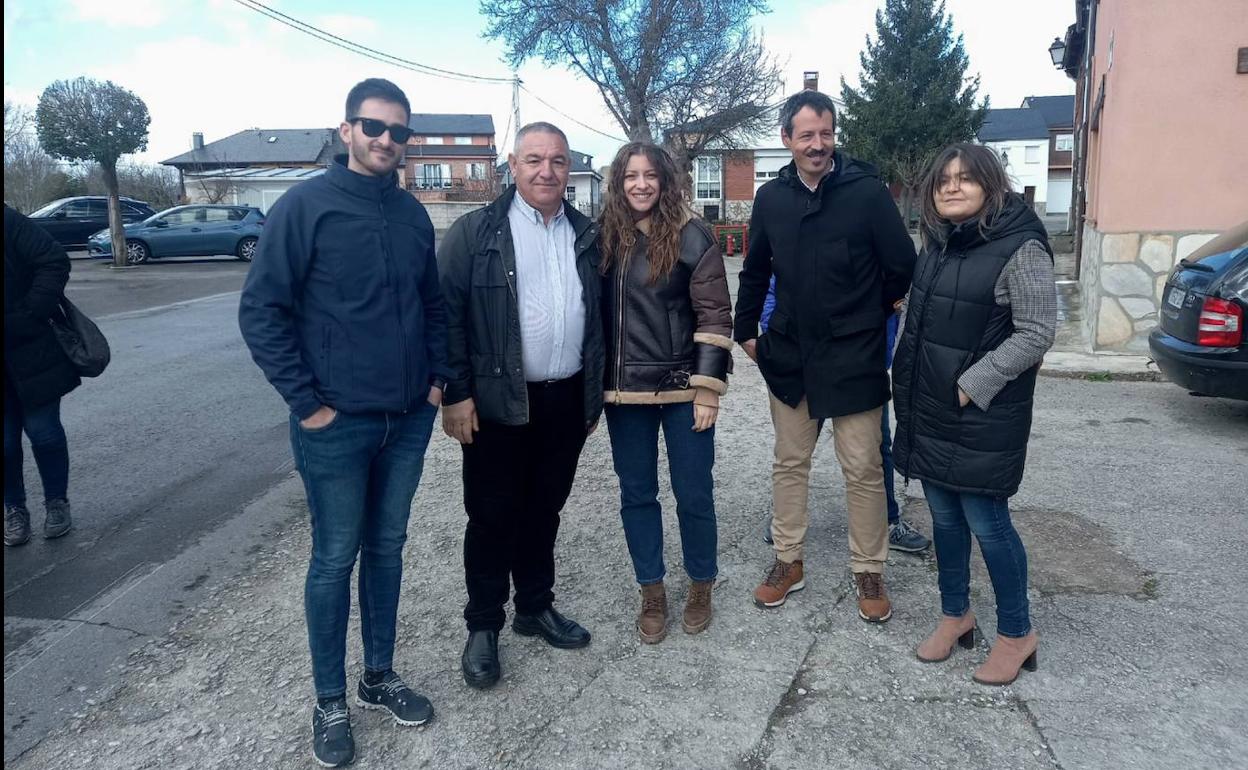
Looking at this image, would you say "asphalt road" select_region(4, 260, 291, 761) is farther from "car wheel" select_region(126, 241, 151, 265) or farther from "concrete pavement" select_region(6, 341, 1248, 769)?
"car wheel" select_region(126, 241, 151, 265)

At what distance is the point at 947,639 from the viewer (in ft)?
10.6

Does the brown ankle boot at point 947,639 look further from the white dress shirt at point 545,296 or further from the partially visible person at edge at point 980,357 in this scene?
the white dress shirt at point 545,296

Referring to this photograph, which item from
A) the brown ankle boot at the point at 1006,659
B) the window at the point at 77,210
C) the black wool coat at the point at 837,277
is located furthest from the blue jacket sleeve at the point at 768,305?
the window at the point at 77,210

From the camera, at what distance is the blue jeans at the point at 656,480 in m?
3.35

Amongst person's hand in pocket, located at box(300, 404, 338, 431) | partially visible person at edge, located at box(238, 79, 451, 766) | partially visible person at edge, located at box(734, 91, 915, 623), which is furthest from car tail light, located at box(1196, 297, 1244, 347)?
person's hand in pocket, located at box(300, 404, 338, 431)

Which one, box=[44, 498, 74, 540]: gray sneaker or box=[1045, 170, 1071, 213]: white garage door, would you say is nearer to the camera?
box=[44, 498, 74, 540]: gray sneaker

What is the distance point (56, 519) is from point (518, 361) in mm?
3212

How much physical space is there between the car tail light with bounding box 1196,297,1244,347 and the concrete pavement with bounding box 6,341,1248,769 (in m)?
1.38

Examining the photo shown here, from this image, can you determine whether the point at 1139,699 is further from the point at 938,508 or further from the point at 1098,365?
the point at 1098,365

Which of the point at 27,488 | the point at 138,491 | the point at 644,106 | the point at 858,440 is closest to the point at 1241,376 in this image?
the point at 858,440

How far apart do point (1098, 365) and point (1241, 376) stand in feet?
8.13

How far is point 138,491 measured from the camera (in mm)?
5445

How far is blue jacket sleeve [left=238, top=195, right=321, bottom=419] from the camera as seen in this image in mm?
2518

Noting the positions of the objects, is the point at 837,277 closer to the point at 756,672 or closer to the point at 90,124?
the point at 756,672
